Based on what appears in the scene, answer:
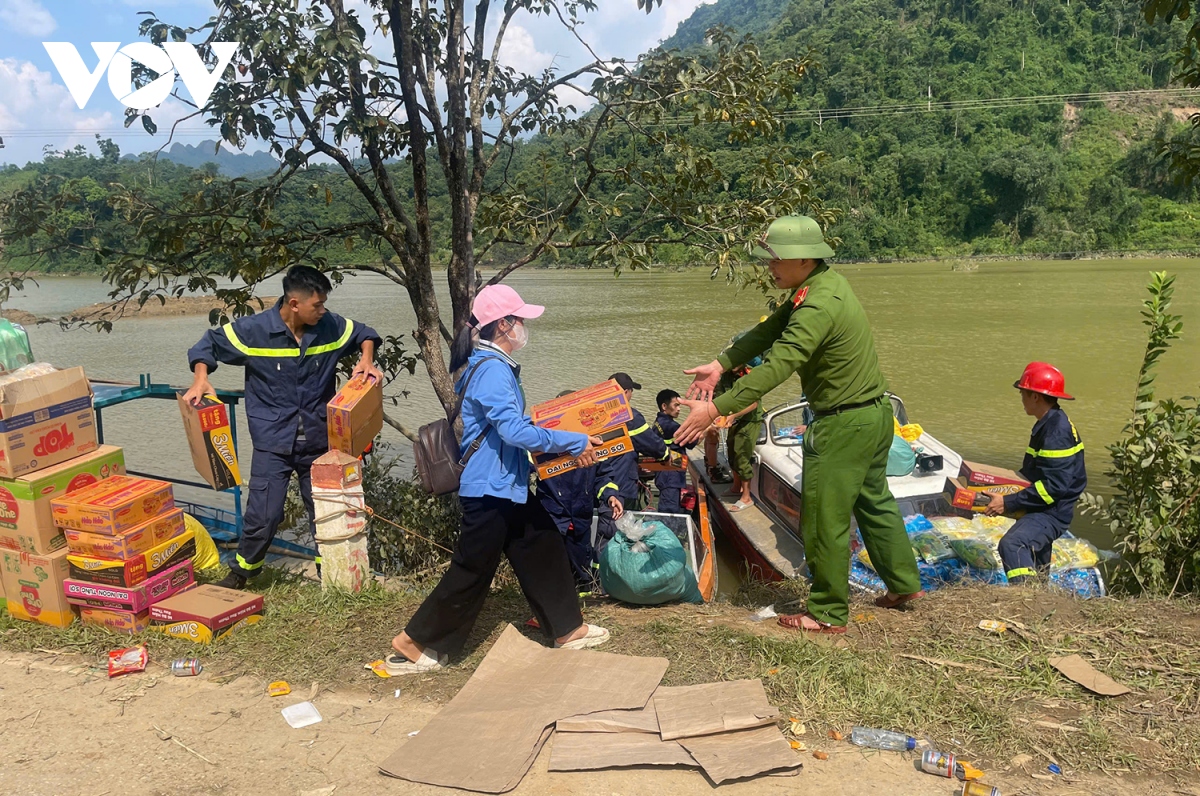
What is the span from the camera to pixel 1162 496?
4.54 m

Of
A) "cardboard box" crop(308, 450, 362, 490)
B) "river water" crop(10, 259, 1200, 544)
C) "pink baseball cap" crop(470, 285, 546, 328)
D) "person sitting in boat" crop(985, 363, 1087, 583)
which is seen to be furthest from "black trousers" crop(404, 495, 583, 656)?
"river water" crop(10, 259, 1200, 544)

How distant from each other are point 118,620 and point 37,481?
0.79 m

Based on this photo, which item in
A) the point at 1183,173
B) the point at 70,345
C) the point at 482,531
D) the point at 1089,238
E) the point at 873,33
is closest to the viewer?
the point at 482,531

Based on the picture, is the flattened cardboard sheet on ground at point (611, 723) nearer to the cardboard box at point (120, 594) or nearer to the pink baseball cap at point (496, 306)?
the pink baseball cap at point (496, 306)

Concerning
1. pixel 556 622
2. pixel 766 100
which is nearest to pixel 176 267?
pixel 556 622

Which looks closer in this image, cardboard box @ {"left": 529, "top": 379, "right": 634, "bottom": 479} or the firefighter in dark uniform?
cardboard box @ {"left": 529, "top": 379, "right": 634, "bottom": 479}

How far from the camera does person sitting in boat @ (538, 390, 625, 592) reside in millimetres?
5188

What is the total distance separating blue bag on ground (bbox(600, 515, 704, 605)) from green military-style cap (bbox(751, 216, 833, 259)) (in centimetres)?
168

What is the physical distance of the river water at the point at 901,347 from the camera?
38.9ft

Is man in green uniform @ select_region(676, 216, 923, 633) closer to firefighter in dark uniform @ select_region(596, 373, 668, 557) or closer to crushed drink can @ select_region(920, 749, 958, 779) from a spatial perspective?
crushed drink can @ select_region(920, 749, 958, 779)

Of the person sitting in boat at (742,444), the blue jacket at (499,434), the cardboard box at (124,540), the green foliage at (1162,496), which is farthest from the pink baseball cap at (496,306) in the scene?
the person sitting in boat at (742,444)

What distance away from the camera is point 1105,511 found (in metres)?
5.05

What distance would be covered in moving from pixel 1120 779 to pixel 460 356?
3.04 meters

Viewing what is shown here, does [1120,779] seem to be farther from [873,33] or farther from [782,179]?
[873,33]
